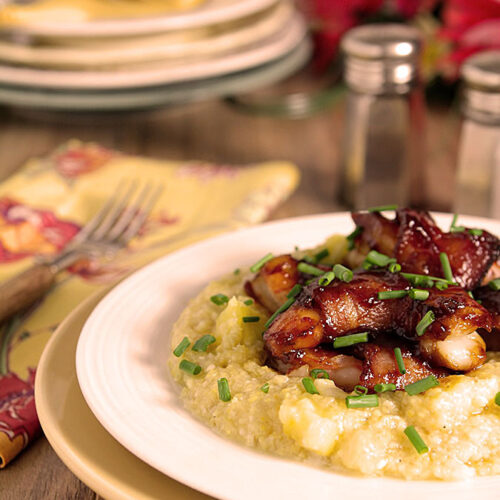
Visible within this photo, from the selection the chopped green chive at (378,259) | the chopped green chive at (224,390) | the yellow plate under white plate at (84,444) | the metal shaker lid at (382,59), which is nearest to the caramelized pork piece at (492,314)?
the chopped green chive at (378,259)

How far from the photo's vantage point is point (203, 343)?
1767 millimetres

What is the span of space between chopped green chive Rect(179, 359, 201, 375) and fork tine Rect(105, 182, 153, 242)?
51.1 inches

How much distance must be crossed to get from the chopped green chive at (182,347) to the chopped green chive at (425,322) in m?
0.50

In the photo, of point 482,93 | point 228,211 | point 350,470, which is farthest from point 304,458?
point 482,93

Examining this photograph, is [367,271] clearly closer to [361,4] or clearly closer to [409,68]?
[409,68]

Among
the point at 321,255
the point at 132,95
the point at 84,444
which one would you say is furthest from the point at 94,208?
the point at 84,444

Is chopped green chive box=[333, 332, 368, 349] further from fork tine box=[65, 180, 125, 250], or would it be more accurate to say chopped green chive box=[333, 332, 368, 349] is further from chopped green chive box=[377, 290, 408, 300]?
fork tine box=[65, 180, 125, 250]

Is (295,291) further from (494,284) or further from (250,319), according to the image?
(494,284)

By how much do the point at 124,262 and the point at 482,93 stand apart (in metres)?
1.46

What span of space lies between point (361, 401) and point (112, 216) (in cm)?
178

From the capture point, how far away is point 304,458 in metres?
1.49

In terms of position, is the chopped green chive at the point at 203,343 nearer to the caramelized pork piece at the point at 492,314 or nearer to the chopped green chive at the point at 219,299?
the chopped green chive at the point at 219,299


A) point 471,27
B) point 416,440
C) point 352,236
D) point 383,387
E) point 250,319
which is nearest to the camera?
point 416,440

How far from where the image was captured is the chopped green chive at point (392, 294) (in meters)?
1.72
